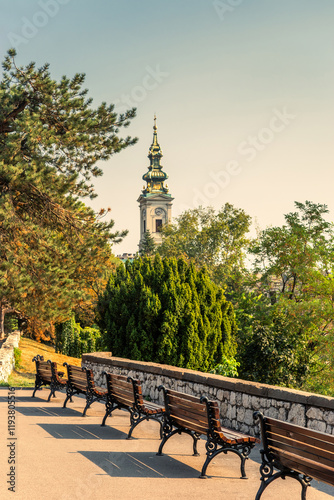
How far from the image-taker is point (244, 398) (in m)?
8.43

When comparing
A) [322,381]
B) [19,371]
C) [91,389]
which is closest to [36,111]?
[19,371]

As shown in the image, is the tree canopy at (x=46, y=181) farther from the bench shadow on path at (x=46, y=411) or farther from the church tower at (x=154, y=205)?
the church tower at (x=154, y=205)

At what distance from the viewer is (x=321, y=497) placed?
5516mm

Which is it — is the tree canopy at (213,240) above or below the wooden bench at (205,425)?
above

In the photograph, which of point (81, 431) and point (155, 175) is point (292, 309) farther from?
point (155, 175)

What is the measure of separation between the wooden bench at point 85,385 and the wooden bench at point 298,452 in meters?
4.82

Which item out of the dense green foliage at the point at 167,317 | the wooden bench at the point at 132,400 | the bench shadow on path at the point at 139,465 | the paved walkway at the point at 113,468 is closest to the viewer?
the paved walkway at the point at 113,468

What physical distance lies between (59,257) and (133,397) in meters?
12.8

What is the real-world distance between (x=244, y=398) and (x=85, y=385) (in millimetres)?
3231

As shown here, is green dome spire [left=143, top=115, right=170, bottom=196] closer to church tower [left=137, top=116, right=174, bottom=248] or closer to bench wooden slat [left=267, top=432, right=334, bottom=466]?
church tower [left=137, top=116, right=174, bottom=248]

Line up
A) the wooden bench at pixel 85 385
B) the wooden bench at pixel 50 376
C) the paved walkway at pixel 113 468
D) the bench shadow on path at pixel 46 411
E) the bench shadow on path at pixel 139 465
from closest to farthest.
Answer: the paved walkway at pixel 113 468 < the bench shadow on path at pixel 139 465 < the wooden bench at pixel 85 385 < the bench shadow on path at pixel 46 411 < the wooden bench at pixel 50 376

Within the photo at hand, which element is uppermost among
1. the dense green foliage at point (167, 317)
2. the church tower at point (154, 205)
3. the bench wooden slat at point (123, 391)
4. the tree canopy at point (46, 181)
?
the church tower at point (154, 205)

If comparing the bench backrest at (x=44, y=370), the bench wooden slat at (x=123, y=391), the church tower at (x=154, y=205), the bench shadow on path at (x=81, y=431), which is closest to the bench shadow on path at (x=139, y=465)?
the bench shadow on path at (x=81, y=431)

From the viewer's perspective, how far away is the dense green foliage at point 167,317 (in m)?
17.5
